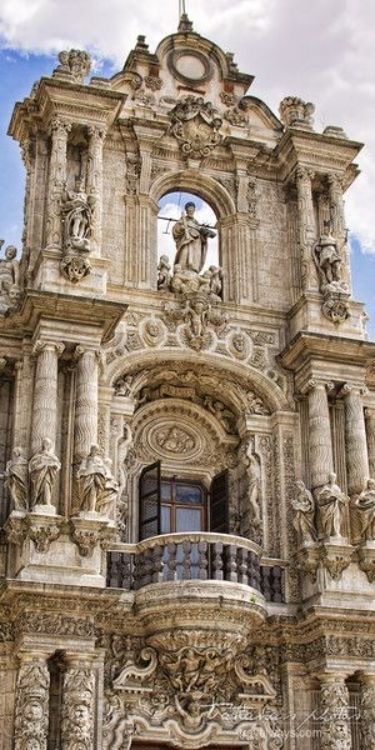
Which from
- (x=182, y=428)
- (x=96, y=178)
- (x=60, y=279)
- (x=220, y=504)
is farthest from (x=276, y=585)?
(x=96, y=178)

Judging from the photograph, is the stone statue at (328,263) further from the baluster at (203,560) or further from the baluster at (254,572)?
the baluster at (203,560)

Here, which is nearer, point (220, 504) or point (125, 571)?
point (125, 571)

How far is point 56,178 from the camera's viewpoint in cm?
1975

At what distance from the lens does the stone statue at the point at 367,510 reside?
60.3 ft

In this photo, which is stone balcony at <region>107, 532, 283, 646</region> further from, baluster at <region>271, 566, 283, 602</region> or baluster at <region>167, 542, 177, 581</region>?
baluster at <region>271, 566, 283, 602</region>

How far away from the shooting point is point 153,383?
19953mm

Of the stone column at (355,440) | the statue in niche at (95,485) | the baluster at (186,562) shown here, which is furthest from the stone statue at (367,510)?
the statue in niche at (95,485)

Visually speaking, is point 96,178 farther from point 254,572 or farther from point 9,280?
point 254,572

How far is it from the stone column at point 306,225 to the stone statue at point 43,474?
592 cm

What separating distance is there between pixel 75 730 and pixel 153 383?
6307mm

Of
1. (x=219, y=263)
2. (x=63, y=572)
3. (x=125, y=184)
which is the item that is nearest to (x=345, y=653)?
(x=63, y=572)

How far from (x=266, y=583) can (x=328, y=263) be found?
582cm

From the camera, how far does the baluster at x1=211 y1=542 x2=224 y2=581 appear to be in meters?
17.3

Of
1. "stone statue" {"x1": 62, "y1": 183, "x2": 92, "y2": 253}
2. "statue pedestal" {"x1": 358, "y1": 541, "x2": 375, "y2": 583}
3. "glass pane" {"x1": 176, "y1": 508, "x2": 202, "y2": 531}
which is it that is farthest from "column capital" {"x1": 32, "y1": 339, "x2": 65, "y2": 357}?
"statue pedestal" {"x1": 358, "y1": 541, "x2": 375, "y2": 583}
